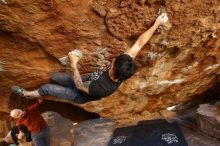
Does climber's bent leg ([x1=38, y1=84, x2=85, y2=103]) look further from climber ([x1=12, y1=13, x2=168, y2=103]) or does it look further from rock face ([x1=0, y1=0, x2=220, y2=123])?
rock face ([x1=0, y1=0, x2=220, y2=123])

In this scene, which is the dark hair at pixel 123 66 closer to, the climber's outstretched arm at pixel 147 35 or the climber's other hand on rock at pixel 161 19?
the climber's outstretched arm at pixel 147 35

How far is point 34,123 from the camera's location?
4699 mm

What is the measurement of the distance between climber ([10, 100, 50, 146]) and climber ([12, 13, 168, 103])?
2.49 ft

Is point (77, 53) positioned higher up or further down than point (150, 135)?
higher up

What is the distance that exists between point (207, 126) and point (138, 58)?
229 centimetres

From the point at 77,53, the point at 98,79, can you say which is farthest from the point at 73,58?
the point at 98,79

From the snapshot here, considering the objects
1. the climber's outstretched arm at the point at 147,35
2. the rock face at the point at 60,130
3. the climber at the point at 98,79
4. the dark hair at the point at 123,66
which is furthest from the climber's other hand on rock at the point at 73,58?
the rock face at the point at 60,130

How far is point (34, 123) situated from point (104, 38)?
1864 millimetres

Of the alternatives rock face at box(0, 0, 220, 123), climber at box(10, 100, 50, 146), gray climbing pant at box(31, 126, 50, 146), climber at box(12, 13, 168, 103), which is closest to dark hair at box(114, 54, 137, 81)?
climber at box(12, 13, 168, 103)

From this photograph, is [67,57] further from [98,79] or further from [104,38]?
[98,79]

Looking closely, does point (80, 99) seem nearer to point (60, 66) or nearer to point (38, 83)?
point (60, 66)

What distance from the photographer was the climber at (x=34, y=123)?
15.0ft

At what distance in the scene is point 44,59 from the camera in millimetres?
3930

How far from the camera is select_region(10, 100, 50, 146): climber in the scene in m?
4.56
